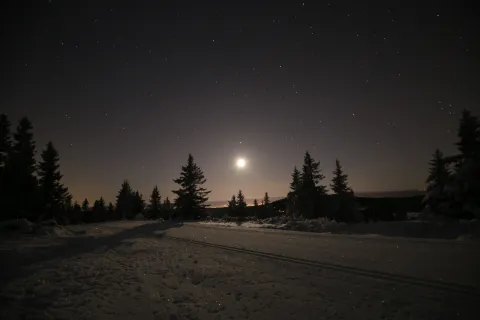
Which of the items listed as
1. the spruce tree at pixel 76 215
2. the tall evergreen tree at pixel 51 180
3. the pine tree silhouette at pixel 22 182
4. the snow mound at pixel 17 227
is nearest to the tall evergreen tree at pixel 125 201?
the spruce tree at pixel 76 215

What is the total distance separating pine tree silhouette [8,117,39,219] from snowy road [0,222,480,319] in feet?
73.2

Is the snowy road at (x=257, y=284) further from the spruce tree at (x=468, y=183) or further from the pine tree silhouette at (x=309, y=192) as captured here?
the pine tree silhouette at (x=309, y=192)

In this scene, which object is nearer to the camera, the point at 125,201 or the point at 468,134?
the point at 468,134

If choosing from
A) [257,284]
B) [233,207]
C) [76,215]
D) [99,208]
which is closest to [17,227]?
[257,284]

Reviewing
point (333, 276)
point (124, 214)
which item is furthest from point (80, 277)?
point (124, 214)

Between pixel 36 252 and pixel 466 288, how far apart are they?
14.4 meters

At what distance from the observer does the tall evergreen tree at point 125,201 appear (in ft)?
190

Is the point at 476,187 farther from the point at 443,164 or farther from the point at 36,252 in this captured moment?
the point at 36,252

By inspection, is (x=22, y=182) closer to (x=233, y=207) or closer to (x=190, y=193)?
(x=190, y=193)

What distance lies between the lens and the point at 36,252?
35.0 feet

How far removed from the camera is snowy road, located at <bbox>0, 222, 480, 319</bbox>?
4.30 meters

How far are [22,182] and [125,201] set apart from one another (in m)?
34.2

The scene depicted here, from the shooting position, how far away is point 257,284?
570cm

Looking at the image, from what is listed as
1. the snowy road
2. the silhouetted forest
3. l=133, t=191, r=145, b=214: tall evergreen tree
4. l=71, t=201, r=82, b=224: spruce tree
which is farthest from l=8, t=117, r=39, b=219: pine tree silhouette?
l=133, t=191, r=145, b=214: tall evergreen tree
